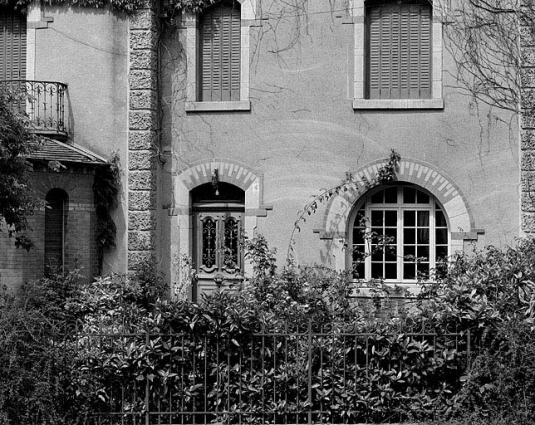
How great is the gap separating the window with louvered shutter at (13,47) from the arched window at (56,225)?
2.48 metres

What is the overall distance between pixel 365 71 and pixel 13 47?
6419 millimetres

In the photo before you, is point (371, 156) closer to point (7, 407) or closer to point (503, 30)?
point (503, 30)

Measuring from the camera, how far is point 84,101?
640 inches

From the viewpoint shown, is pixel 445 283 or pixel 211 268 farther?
pixel 211 268

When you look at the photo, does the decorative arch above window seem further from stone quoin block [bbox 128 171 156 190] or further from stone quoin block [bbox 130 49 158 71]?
stone quoin block [bbox 130 49 158 71]

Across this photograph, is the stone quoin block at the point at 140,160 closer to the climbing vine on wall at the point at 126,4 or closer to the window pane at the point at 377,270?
the climbing vine on wall at the point at 126,4

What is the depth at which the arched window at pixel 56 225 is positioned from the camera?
1568cm

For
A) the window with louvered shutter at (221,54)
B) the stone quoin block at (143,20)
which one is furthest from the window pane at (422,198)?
the stone quoin block at (143,20)

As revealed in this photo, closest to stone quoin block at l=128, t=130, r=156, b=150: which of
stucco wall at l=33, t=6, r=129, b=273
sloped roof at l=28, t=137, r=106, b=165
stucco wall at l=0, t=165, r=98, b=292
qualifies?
stucco wall at l=33, t=6, r=129, b=273

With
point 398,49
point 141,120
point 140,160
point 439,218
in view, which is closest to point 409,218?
point 439,218

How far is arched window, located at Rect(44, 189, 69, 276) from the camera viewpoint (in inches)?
617

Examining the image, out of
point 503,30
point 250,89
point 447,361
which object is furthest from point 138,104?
point 447,361

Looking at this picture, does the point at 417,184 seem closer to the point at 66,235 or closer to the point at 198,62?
the point at 198,62

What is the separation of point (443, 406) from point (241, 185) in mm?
7522
